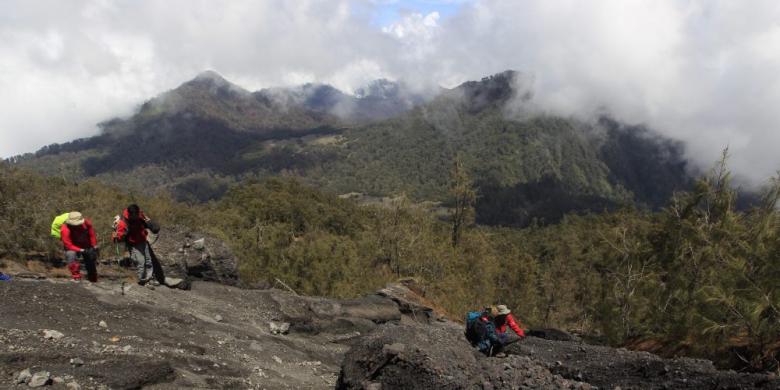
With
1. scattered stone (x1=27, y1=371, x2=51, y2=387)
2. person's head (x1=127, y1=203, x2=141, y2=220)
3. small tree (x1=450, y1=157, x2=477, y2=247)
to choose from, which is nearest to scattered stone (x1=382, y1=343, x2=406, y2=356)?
scattered stone (x1=27, y1=371, x2=51, y2=387)

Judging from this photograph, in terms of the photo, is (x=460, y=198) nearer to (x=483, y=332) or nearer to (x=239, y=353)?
(x=483, y=332)

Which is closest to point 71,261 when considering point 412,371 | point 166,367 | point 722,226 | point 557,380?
point 166,367

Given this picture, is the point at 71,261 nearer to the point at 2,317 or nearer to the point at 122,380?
the point at 2,317

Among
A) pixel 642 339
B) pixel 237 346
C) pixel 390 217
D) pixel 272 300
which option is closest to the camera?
pixel 237 346

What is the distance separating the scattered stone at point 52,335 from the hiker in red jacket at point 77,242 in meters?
3.63

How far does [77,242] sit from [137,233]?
4.34ft

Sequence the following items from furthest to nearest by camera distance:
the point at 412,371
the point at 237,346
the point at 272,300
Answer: the point at 272,300
the point at 237,346
the point at 412,371

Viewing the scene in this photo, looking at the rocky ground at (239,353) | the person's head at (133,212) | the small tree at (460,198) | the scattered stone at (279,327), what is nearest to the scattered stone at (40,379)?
the rocky ground at (239,353)

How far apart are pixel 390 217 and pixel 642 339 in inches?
908

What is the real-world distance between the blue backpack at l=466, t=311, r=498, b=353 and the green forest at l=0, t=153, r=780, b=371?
6.86 metres

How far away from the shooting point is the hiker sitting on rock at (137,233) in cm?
1223

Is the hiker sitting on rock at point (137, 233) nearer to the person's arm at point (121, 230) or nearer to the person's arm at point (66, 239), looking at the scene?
the person's arm at point (121, 230)

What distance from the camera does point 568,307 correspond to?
41.1 metres

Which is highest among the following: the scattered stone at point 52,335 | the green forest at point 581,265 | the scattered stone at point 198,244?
the scattered stone at point 198,244
